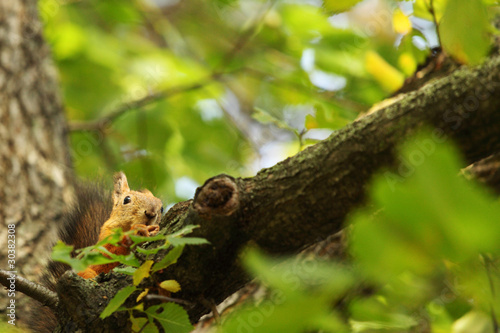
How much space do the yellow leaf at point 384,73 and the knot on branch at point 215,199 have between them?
1.13 metres

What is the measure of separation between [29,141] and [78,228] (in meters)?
0.83

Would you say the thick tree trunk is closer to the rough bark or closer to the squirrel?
the squirrel

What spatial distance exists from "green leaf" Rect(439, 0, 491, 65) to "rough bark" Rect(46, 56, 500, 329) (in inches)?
6.3

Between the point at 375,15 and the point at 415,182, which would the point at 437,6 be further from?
the point at 375,15

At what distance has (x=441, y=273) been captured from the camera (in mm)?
346

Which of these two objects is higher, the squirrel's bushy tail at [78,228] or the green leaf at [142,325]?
the squirrel's bushy tail at [78,228]

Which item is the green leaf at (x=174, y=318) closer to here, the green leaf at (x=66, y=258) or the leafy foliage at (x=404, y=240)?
the green leaf at (x=66, y=258)

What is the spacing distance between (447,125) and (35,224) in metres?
1.67

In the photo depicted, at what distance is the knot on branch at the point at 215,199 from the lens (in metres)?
0.88

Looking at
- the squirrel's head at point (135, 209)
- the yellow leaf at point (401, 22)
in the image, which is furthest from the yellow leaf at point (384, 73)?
the squirrel's head at point (135, 209)

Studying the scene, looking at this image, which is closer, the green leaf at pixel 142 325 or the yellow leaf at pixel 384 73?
the green leaf at pixel 142 325

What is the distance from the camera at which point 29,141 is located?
2104 mm

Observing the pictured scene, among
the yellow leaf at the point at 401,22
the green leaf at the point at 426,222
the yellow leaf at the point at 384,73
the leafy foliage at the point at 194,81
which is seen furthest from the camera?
the leafy foliage at the point at 194,81

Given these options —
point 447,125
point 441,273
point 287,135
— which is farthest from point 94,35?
point 441,273
